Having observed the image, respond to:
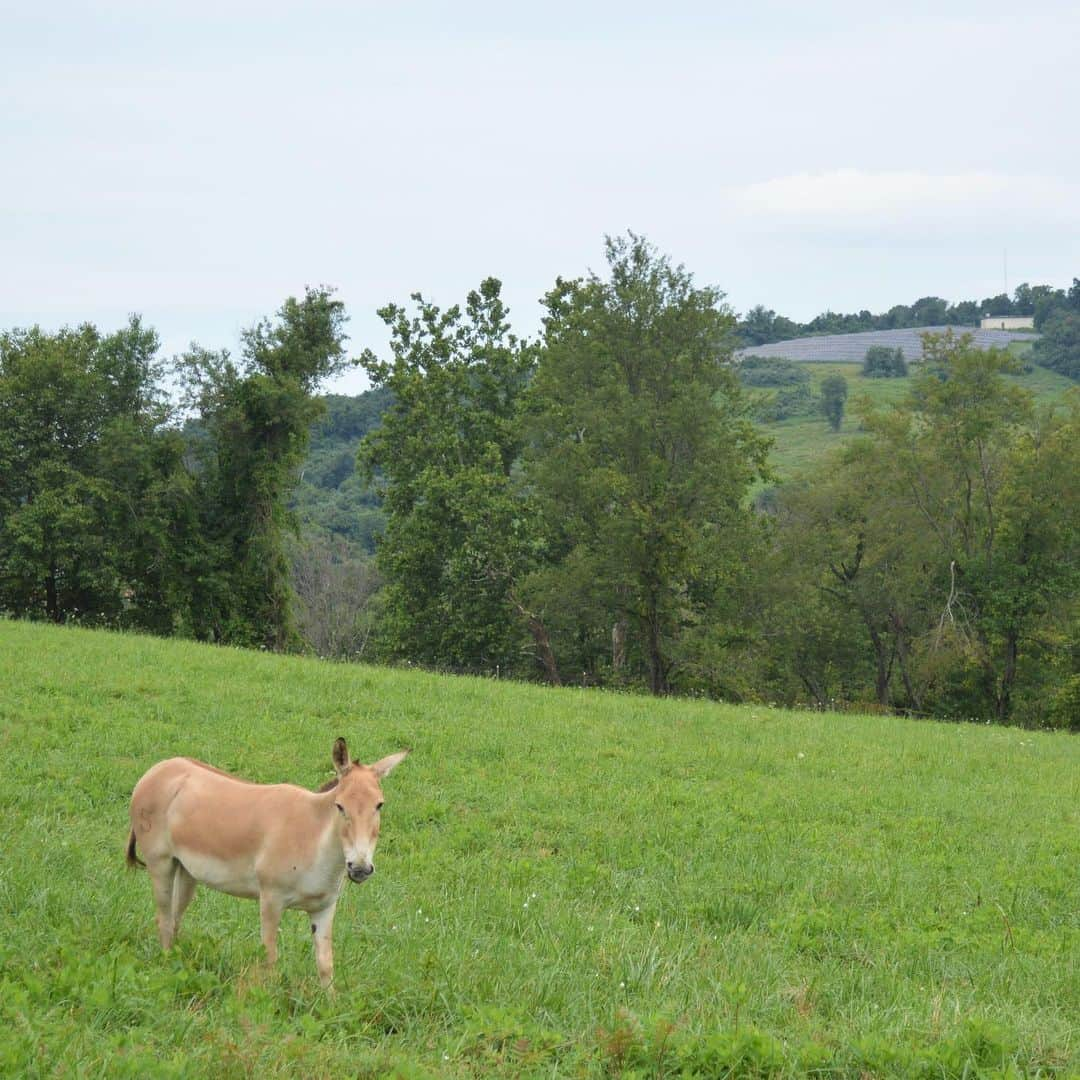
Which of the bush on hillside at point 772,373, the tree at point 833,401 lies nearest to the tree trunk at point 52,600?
the tree at point 833,401

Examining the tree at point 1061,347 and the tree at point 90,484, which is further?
the tree at point 1061,347

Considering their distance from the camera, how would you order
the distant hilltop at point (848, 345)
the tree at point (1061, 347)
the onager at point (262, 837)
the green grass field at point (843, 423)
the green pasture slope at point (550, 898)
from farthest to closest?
the distant hilltop at point (848, 345), the tree at point (1061, 347), the green grass field at point (843, 423), the onager at point (262, 837), the green pasture slope at point (550, 898)

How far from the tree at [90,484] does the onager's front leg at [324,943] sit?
109ft

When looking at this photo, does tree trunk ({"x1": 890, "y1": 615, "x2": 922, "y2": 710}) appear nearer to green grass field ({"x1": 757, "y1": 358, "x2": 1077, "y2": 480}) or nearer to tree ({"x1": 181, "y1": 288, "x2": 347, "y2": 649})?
tree ({"x1": 181, "y1": 288, "x2": 347, "y2": 649})

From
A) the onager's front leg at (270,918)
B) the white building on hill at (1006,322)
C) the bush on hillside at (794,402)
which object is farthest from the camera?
the white building on hill at (1006,322)

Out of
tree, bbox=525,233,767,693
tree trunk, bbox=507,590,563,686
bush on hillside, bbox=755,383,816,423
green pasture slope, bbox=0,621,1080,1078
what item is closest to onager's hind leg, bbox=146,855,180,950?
green pasture slope, bbox=0,621,1080,1078

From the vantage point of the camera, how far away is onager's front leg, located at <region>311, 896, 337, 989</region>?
5.88 meters

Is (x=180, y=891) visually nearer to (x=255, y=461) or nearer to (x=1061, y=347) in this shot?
(x=255, y=461)

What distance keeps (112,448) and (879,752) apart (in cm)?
2851

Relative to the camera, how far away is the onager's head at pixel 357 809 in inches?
210

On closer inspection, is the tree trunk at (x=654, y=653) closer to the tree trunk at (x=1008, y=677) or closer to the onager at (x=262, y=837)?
the tree trunk at (x=1008, y=677)

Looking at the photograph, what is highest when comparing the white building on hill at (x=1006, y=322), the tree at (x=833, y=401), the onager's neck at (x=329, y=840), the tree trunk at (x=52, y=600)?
the white building on hill at (x=1006, y=322)

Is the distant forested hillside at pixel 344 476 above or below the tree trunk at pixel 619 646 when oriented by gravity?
above

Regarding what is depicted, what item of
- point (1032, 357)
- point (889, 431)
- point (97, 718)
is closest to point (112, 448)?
point (97, 718)
